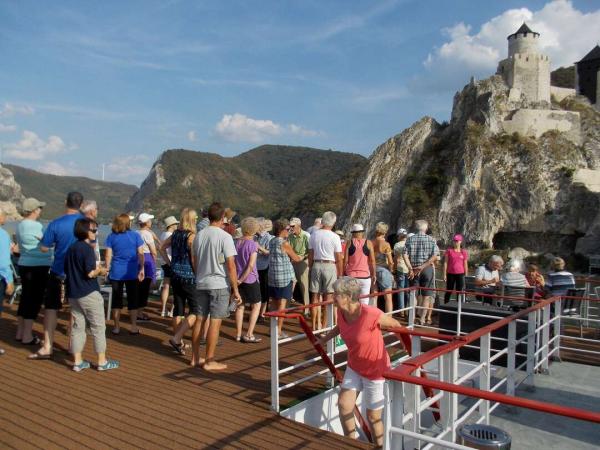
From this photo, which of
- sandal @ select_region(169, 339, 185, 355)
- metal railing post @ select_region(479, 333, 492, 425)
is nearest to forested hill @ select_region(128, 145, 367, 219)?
sandal @ select_region(169, 339, 185, 355)

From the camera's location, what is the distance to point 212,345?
563 cm

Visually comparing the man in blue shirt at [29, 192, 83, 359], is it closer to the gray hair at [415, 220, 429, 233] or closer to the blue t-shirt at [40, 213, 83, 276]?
the blue t-shirt at [40, 213, 83, 276]

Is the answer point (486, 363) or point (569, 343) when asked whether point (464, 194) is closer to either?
point (569, 343)

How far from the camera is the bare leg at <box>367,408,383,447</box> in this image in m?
3.95

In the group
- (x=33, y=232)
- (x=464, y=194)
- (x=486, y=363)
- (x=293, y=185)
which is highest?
(x=293, y=185)

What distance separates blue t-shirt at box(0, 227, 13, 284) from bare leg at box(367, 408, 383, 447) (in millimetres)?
4341

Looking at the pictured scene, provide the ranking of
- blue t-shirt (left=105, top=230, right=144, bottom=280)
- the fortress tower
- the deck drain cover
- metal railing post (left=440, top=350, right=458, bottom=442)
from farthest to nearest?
the fortress tower → blue t-shirt (left=105, top=230, right=144, bottom=280) → metal railing post (left=440, top=350, right=458, bottom=442) → the deck drain cover

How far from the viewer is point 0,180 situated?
184125mm

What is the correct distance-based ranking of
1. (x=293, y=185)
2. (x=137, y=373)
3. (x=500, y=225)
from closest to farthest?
(x=137, y=373) < (x=500, y=225) < (x=293, y=185)

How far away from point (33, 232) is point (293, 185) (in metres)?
145

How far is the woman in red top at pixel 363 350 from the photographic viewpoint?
12.9 ft

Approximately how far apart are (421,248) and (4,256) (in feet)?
21.3

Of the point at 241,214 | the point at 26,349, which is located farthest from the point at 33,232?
the point at 241,214

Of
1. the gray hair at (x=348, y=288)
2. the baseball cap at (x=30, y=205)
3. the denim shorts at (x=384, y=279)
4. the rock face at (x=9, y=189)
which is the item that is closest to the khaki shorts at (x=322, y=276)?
the denim shorts at (x=384, y=279)
